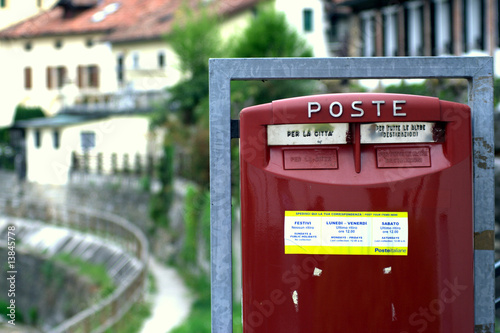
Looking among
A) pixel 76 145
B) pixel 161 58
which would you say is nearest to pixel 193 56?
pixel 161 58

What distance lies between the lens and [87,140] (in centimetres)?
3388

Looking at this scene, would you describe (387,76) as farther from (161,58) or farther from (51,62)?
(51,62)

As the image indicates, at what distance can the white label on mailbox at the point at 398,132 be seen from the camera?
9.79 feet

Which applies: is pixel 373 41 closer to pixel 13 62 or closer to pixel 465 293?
pixel 465 293

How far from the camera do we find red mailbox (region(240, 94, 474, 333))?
294 cm

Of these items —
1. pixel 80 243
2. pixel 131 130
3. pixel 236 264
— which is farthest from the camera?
pixel 131 130

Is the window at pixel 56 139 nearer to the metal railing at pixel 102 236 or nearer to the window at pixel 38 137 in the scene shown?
the window at pixel 38 137

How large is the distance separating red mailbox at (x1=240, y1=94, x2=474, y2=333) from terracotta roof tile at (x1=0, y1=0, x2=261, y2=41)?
3007 cm

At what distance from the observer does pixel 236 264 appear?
13.8 meters

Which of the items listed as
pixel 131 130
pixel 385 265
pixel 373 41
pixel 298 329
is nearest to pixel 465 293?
pixel 385 265

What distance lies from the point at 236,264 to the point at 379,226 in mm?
10963

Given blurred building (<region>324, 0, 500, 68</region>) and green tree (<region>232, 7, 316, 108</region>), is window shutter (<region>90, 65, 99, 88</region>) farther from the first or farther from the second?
green tree (<region>232, 7, 316, 108</region>)

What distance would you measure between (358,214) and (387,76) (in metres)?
Result: 0.64

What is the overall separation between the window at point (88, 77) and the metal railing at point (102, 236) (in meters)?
7.71
